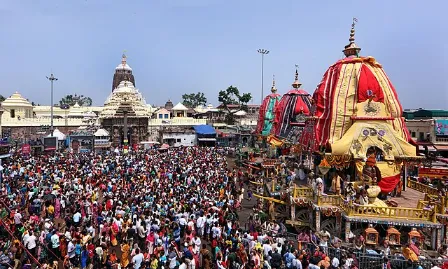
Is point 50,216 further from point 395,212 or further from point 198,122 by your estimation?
point 198,122

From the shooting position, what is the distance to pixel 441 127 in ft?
111

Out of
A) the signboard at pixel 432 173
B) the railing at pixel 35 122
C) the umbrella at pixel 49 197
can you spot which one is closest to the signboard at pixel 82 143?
the railing at pixel 35 122

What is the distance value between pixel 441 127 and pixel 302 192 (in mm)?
27088

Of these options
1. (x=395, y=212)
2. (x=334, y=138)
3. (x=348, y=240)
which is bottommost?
(x=348, y=240)

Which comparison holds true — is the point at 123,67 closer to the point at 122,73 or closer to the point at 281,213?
the point at 122,73

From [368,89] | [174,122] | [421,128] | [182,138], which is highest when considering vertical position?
[368,89]

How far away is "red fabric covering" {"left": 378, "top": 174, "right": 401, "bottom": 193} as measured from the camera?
13112 millimetres

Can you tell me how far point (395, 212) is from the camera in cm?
1134

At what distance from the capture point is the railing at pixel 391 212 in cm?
1109

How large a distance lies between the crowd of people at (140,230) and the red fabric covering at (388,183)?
3.54 meters

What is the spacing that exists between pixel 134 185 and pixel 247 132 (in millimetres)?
27679

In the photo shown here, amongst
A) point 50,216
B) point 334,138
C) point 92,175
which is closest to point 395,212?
point 334,138

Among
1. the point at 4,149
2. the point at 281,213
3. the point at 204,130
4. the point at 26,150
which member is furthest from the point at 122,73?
the point at 281,213

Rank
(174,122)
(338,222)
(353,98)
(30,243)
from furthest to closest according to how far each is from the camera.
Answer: (174,122) → (353,98) → (338,222) → (30,243)
